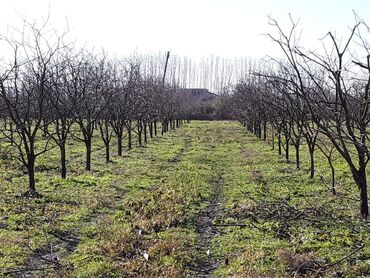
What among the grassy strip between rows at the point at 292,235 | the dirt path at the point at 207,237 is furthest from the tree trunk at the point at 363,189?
the dirt path at the point at 207,237

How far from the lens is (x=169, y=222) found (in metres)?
8.16

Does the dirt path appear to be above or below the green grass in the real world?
below

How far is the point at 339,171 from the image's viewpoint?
46.7 ft

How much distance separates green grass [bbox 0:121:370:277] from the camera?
596 cm

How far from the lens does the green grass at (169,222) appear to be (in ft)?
19.6

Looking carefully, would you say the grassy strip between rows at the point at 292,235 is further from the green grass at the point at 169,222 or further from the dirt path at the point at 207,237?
the dirt path at the point at 207,237

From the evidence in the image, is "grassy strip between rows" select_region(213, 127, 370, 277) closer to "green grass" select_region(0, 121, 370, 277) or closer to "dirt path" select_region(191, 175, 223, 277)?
"green grass" select_region(0, 121, 370, 277)

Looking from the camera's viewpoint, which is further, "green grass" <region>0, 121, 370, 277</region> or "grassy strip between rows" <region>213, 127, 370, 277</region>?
"green grass" <region>0, 121, 370, 277</region>

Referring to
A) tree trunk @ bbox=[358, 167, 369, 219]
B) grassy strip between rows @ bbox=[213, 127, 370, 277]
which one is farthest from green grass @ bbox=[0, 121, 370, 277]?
tree trunk @ bbox=[358, 167, 369, 219]

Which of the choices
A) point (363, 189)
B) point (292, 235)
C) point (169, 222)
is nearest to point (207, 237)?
point (169, 222)

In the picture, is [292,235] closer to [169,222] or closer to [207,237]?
[207,237]

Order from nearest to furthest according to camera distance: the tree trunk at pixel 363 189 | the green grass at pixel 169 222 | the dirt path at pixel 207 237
→ the green grass at pixel 169 222
the dirt path at pixel 207 237
the tree trunk at pixel 363 189

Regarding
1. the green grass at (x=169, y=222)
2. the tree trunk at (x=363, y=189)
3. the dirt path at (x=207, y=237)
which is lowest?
the dirt path at (x=207, y=237)

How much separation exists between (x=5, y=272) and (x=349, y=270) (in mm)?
4232
